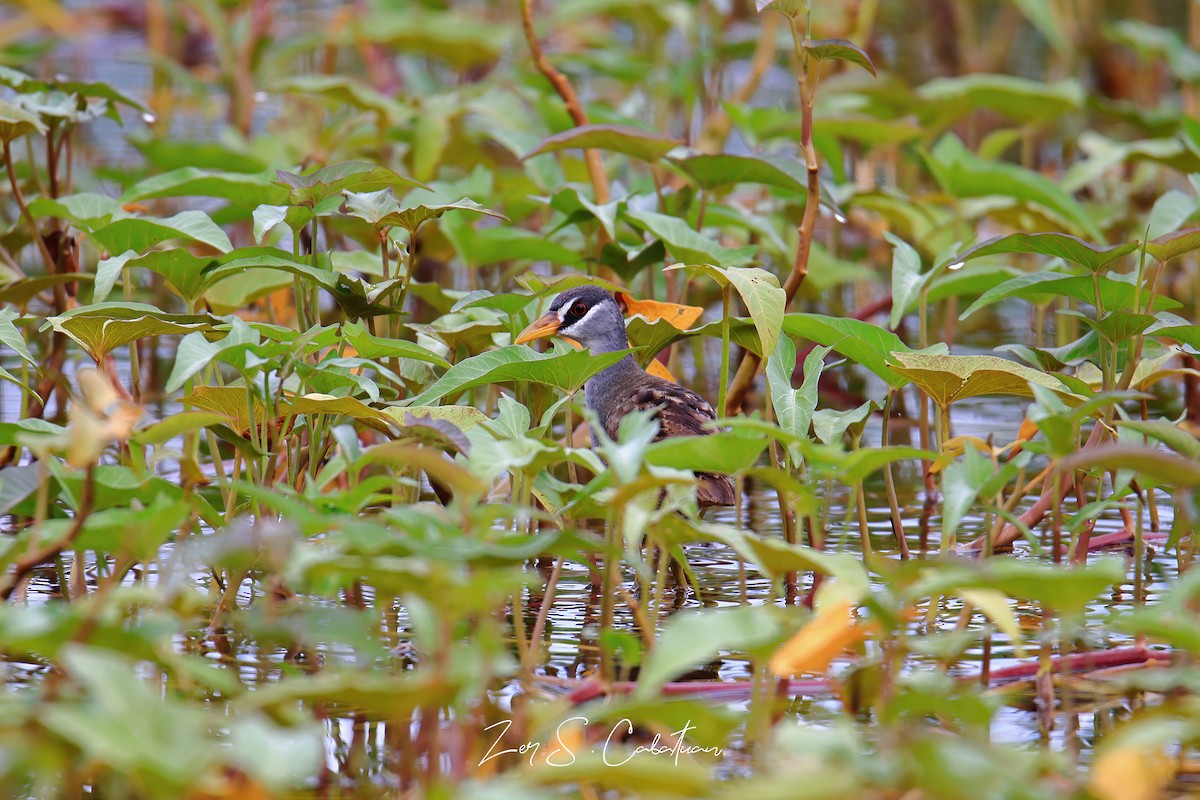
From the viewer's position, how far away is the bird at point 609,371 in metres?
4.05

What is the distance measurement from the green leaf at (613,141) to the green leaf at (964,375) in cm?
124

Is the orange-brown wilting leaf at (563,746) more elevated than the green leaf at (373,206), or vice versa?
the green leaf at (373,206)

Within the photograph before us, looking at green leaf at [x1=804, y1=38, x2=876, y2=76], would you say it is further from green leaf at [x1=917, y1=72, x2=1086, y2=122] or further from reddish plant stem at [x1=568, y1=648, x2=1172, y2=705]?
green leaf at [x1=917, y1=72, x2=1086, y2=122]

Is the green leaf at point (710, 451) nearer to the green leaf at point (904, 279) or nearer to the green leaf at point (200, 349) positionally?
the green leaf at point (200, 349)

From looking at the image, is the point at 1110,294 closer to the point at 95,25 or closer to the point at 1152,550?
the point at 1152,550

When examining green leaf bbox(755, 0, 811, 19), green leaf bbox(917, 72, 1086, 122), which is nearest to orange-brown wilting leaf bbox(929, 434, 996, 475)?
green leaf bbox(755, 0, 811, 19)

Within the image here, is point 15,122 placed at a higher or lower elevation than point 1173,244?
higher

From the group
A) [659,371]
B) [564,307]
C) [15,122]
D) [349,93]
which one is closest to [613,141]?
[564,307]

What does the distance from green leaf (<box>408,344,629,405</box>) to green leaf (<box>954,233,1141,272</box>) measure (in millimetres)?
931

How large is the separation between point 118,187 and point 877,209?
11.2ft

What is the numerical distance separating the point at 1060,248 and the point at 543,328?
1.57 metres

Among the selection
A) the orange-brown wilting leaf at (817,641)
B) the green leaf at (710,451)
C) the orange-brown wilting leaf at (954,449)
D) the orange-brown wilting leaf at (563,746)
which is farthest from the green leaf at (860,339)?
the orange-brown wilting leaf at (563,746)

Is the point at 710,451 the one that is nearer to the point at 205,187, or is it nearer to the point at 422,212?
the point at 422,212

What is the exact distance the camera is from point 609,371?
4.60 m
